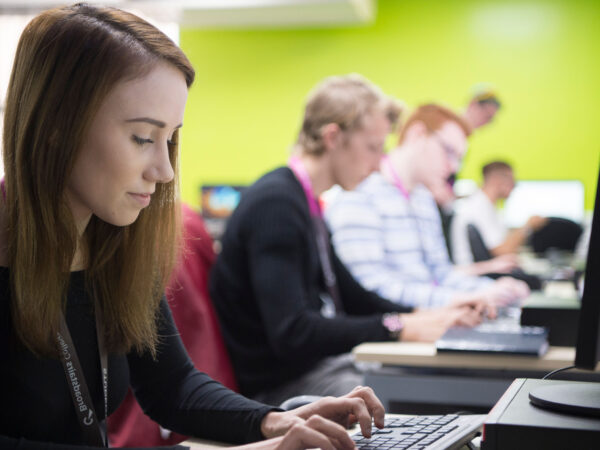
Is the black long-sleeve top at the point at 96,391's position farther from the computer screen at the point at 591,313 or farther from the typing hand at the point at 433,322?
the typing hand at the point at 433,322

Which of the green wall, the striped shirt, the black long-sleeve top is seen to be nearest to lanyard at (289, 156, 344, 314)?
the striped shirt

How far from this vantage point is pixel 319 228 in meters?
2.20

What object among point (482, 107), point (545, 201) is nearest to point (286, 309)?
point (545, 201)

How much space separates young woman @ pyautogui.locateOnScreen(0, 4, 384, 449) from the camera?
989 mm

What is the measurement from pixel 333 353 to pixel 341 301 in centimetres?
49

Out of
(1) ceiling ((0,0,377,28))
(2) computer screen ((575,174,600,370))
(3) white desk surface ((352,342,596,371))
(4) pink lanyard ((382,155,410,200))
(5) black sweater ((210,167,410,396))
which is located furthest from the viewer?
(1) ceiling ((0,0,377,28))

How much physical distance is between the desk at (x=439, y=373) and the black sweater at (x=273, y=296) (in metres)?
0.11

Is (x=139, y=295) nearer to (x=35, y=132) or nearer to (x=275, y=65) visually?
(x=35, y=132)

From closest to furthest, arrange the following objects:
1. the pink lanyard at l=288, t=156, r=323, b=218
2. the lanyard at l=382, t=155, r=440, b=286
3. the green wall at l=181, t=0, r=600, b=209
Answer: the pink lanyard at l=288, t=156, r=323, b=218 → the lanyard at l=382, t=155, r=440, b=286 → the green wall at l=181, t=0, r=600, b=209

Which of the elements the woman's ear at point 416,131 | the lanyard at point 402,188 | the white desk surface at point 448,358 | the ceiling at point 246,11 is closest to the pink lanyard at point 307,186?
the white desk surface at point 448,358

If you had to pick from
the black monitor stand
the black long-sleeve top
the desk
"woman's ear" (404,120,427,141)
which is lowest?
the desk

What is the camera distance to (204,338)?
1812mm

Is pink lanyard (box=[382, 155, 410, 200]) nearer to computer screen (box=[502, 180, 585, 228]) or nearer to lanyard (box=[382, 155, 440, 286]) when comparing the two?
lanyard (box=[382, 155, 440, 286])

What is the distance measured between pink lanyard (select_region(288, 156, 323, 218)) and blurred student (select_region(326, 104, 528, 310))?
34 centimetres
